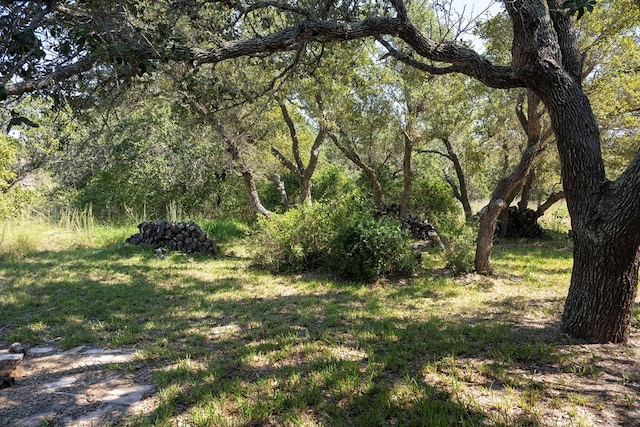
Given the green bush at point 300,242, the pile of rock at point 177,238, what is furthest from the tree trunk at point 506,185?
the pile of rock at point 177,238

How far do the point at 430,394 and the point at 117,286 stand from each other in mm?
5018

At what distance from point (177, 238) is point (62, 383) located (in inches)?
252

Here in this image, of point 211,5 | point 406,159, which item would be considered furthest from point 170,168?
point 211,5

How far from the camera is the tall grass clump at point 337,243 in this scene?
6625 mm

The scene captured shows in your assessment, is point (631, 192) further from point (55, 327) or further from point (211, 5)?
point (55, 327)

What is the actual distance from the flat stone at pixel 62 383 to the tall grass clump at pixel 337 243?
4290 millimetres

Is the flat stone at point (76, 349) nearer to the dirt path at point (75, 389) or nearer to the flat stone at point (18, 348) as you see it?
the dirt path at point (75, 389)

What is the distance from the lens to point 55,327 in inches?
172

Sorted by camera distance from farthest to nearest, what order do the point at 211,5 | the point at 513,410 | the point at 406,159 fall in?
the point at 406,159, the point at 211,5, the point at 513,410

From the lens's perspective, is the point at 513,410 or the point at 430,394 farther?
the point at 430,394

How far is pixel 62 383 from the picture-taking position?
120 inches

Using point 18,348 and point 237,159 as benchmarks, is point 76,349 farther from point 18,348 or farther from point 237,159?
point 237,159

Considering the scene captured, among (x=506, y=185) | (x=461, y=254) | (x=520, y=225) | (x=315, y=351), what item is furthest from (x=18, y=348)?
(x=520, y=225)

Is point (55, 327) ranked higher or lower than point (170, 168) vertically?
lower
